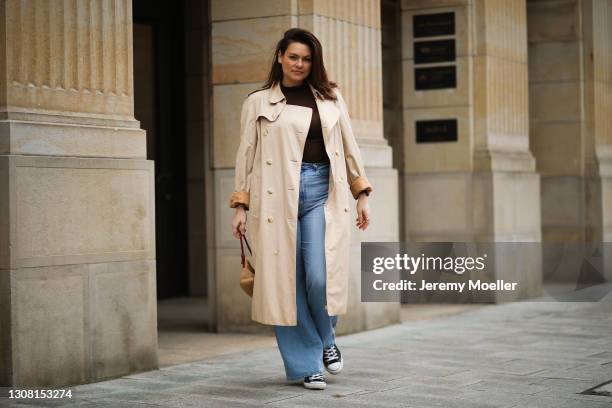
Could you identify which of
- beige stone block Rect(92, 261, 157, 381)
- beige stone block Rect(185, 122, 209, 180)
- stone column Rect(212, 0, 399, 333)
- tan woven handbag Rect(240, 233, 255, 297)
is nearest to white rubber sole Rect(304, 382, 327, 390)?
tan woven handbag Rect(240, 233, 255, 297)

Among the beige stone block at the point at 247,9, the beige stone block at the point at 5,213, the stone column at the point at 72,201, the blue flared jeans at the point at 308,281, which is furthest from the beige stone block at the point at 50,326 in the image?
the beige stone block at the point at 247,9

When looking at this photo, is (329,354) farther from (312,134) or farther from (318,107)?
(318,107)

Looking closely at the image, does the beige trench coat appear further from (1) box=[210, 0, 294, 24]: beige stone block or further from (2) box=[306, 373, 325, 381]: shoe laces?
(1) box=[210, 0, 294, 24]: beige stone block

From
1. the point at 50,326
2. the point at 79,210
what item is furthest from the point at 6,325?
the point at 79,210

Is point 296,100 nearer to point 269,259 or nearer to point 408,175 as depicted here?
point 269,259

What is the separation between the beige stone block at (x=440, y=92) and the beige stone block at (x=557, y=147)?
10.5 ft

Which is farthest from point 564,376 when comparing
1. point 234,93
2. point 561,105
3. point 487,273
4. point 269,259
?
point 561,105

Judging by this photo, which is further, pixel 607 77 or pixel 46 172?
pixel 607 77

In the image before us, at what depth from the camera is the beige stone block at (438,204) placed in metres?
A: 12.9

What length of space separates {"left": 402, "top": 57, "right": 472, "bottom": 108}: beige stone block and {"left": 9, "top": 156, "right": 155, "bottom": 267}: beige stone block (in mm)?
5879

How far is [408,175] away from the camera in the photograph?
13.1m

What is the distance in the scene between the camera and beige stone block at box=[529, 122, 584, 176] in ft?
51.2

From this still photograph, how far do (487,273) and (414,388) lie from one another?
20.3 feet

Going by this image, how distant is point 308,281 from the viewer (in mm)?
6922
